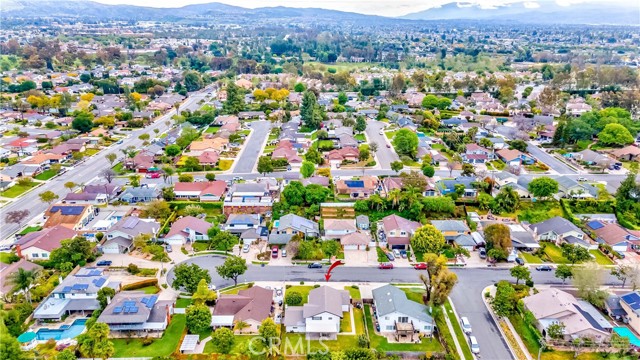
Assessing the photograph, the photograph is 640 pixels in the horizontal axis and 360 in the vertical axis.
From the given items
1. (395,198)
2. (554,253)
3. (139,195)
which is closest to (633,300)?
(554,253)

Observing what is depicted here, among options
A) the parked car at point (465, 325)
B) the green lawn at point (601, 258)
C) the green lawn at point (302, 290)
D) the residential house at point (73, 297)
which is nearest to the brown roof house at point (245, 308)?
the green lawn at point (302, 290)

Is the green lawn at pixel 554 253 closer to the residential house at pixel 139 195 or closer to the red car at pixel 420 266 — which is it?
the red car at pixel 420 266

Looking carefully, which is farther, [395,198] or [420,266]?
[395,198]

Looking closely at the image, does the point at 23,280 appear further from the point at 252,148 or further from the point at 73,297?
the point at 252,148

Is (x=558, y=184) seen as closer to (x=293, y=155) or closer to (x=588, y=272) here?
(x=588, y=272)

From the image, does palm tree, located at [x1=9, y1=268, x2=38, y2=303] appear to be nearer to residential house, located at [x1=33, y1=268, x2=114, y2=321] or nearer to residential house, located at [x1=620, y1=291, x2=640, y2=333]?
residential house, located at [x1=33, y1=268, x2=114, y2=321]

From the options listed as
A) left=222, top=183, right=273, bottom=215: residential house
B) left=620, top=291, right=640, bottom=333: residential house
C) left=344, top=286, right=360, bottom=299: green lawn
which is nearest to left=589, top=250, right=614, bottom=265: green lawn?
left=620, top=291, right=640, bottom=333: residential house
